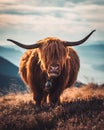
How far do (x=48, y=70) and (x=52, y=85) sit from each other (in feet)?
2.62

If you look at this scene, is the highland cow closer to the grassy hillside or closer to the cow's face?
the cow's face

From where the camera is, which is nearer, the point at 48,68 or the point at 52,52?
the point at 48,68

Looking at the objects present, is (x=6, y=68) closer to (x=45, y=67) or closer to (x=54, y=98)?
(x=54, y=98)

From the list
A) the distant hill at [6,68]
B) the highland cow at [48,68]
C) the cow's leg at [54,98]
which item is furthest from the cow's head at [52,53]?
the distant hill at [6,68]

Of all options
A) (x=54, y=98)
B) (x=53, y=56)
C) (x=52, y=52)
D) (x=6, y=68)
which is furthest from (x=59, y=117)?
(x=6, y=68)

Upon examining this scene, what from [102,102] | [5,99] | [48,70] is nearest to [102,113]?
[102,102]

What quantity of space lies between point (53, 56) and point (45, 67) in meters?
0.28

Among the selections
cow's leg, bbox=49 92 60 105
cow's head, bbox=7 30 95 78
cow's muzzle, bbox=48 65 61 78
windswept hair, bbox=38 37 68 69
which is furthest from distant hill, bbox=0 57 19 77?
cow's muzzle, bbox=48 65 61 78

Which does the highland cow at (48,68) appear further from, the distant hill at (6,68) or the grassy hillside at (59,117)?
the distant hill at (6,68)

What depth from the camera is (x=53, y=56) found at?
11336 millimetres

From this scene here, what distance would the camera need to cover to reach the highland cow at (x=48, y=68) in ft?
37.2

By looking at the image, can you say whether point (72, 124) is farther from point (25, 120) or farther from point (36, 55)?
point (36, 55)

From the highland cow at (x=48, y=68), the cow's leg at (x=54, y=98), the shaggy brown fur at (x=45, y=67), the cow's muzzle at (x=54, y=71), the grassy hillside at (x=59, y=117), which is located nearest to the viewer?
the grassy hillside at (x=59, y=117)

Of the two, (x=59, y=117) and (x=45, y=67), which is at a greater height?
(x=45, y=67)
